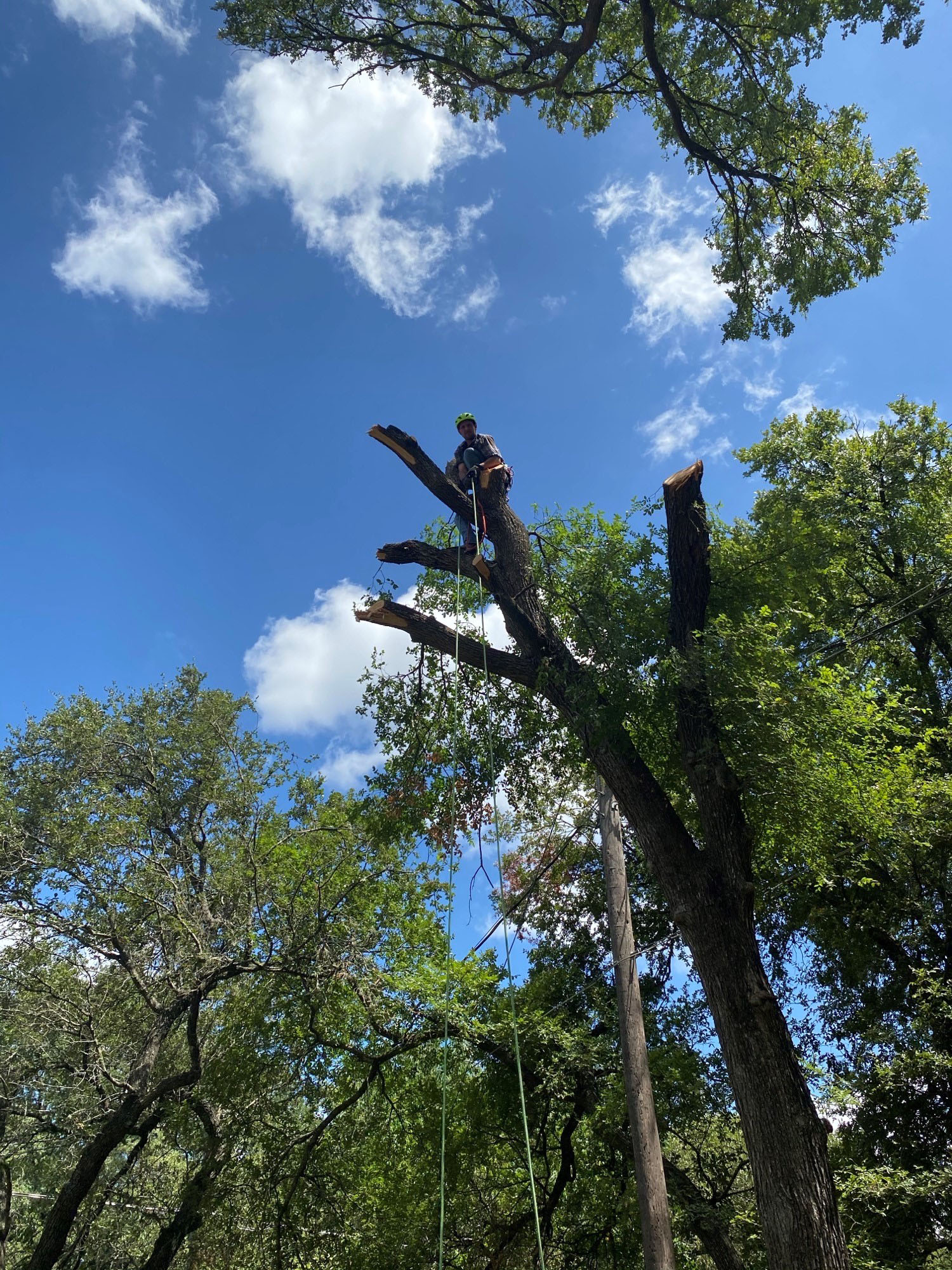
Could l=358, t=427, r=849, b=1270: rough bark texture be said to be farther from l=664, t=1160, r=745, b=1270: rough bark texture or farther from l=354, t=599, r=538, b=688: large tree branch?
l=664, t=1160, r=745, b=1270: rough bark texture

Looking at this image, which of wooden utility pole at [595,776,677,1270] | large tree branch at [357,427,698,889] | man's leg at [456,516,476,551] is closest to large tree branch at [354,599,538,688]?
large tree branch at [357,427,698,889]

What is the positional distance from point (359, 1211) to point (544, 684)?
677 cm

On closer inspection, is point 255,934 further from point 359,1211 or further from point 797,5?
point 797,5

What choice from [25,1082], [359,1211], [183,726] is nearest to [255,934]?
[359,1211]

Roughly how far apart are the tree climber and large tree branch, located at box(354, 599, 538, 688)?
73 centimetres

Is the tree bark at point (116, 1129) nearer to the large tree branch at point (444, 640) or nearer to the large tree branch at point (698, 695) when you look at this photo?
the large tree branch at point (444, 640)

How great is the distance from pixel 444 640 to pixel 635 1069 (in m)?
3.66

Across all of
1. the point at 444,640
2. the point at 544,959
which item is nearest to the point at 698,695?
the point at 444,640

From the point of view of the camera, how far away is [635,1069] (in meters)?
5.75

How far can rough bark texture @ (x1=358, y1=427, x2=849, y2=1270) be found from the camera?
136 inches

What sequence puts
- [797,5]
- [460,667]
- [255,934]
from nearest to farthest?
1. [797,5]
2. [460,667]
3. [255,934]

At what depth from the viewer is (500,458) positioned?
623cm

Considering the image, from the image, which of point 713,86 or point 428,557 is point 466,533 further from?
point 713,86

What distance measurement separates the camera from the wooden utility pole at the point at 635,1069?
513cm
